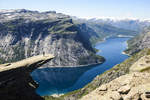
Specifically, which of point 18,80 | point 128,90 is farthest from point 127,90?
point 18,80

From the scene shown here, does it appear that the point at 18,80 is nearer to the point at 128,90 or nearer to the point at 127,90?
the point at 127,90

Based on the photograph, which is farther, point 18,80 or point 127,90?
point 18,80

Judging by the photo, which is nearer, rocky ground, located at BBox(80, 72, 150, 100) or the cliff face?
rocky ground, located at BBox(80, 72, 150, 100)

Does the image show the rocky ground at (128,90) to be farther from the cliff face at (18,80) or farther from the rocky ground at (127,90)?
the cliff face at (18,80)

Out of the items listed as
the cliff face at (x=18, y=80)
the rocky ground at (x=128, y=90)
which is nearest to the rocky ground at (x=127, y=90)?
the rocky ground at (x=128, y=90)

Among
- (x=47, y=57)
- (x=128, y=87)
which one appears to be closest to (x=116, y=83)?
(x=128, y=87)

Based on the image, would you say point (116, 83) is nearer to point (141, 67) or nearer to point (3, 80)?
→ point (141, 67)

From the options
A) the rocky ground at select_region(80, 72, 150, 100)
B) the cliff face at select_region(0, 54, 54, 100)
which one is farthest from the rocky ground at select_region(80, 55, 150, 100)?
the cliff face at select_region(0, 54, 54, 100)

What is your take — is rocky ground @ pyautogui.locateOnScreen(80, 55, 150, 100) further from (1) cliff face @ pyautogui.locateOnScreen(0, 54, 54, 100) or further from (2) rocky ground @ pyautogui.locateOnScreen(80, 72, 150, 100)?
(1) cliff face @ pyautogui.locateOnScreen(0, 54, 54, 100)
